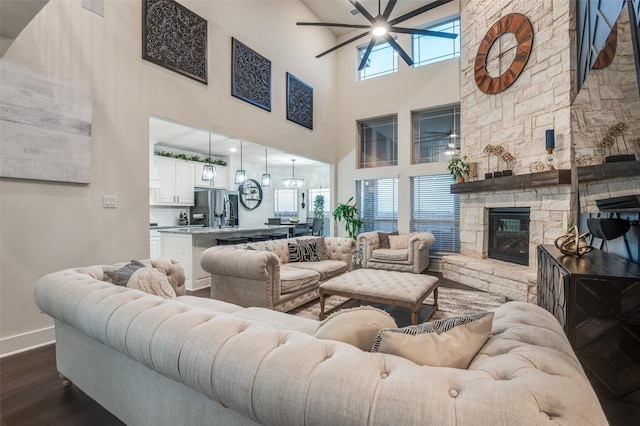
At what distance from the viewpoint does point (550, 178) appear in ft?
12.3

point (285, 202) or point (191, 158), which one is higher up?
point (191, 158)

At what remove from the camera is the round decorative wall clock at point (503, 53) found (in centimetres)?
A: 430

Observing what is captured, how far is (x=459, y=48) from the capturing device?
5742 millimetres

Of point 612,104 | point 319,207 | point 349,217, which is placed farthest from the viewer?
point 319,207

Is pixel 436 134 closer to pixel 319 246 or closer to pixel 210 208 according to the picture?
pixel 319 246

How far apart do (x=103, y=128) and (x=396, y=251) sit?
455cm

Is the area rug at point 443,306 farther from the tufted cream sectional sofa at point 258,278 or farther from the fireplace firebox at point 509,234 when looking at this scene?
the fireplace firebox at point 509,234

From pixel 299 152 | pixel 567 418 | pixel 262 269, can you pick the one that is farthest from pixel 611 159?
pixel 299 152

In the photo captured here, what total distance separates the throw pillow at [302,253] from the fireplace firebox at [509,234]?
2855 mm

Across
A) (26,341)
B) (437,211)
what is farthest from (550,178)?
(26,341)

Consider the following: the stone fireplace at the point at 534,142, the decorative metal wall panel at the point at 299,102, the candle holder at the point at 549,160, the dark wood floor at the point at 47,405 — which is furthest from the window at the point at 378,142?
the dark wood floor at the point at 47,405

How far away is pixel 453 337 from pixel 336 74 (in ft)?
24.2

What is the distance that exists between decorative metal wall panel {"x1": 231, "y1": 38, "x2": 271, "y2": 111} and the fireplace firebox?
4.15m

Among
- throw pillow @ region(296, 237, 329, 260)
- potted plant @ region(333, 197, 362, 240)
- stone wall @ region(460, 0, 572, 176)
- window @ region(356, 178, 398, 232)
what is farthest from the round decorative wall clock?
throw pillow @ region(296, 237, 329, 260)
